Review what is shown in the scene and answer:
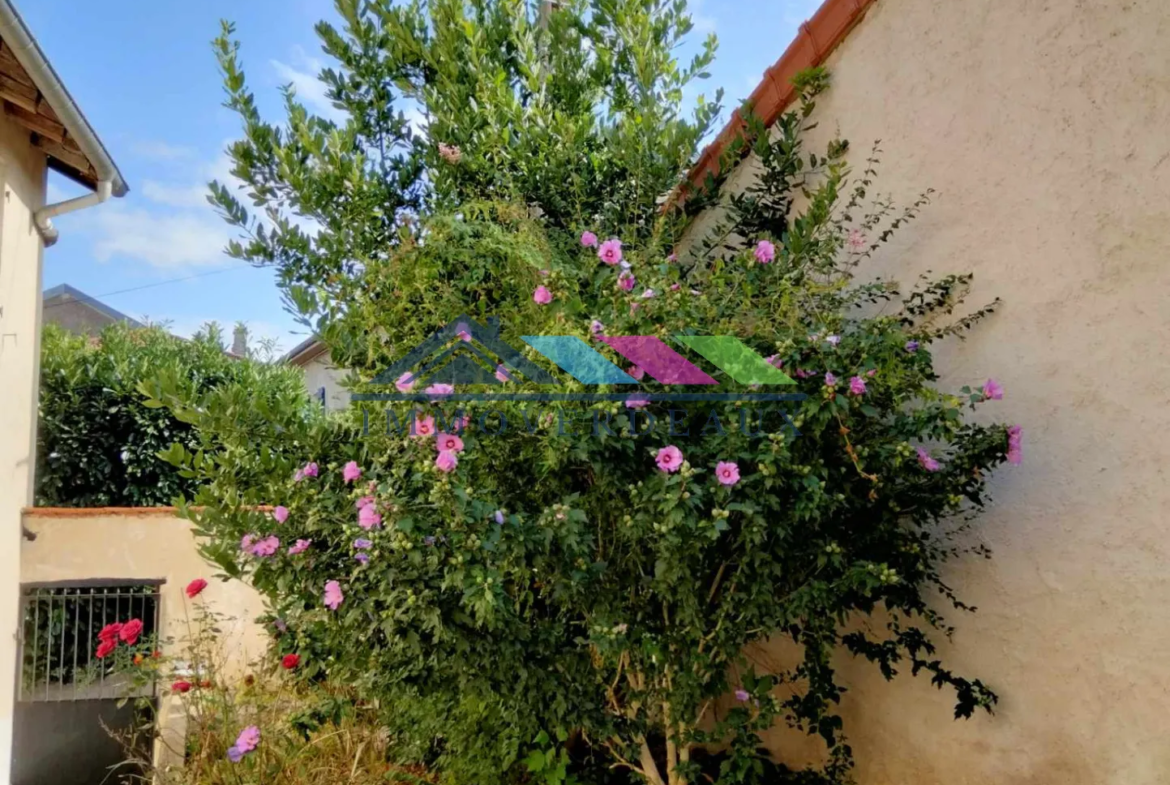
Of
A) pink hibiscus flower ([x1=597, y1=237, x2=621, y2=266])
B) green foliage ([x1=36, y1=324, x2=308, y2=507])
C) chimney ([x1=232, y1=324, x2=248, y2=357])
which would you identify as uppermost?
chimney ([x1=232, y1=324, x2=248, y2=357])

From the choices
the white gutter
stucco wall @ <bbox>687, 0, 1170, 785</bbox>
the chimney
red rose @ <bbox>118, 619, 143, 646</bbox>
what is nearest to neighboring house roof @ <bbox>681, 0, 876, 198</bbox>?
stucco wall @ <bbox>687, 0, 1170, 785</bbox>

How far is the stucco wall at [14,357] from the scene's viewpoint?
6.33 metres

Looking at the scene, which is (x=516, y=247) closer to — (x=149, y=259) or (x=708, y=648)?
(x=708, y=648)

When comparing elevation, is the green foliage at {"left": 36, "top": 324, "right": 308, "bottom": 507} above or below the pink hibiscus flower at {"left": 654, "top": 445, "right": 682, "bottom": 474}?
above

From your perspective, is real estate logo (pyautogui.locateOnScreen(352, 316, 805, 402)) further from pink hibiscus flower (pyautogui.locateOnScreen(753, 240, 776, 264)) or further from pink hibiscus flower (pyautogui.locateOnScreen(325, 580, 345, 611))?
pink hibiscus flower (pyautogui.locateOnScreen(325, 580, 345, 611))

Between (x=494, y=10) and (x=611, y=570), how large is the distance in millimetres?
4540

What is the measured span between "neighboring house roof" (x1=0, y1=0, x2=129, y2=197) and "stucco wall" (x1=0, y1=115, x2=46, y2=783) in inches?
7.4

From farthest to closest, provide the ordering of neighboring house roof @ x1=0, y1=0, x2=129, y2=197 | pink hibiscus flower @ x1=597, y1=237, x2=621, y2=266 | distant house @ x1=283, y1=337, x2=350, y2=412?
neighboring house roof @ x1=0, y1=0, x2=129, y2=197 → distant house @ x1=283, y1=337, x2=350, y2=412 → pink hibiscus flower @ x1=597, y1=237, x2=621, y2=266

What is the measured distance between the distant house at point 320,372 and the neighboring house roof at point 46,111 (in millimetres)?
2538

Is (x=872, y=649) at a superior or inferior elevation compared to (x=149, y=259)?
inferior

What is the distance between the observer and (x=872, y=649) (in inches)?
161

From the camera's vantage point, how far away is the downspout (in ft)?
23.3

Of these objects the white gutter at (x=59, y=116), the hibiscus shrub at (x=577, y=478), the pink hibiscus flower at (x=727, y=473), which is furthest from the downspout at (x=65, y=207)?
the pink hibiscus flower at (x=727, y=473)

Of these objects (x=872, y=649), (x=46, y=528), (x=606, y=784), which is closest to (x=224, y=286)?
(x=46, y=528)
